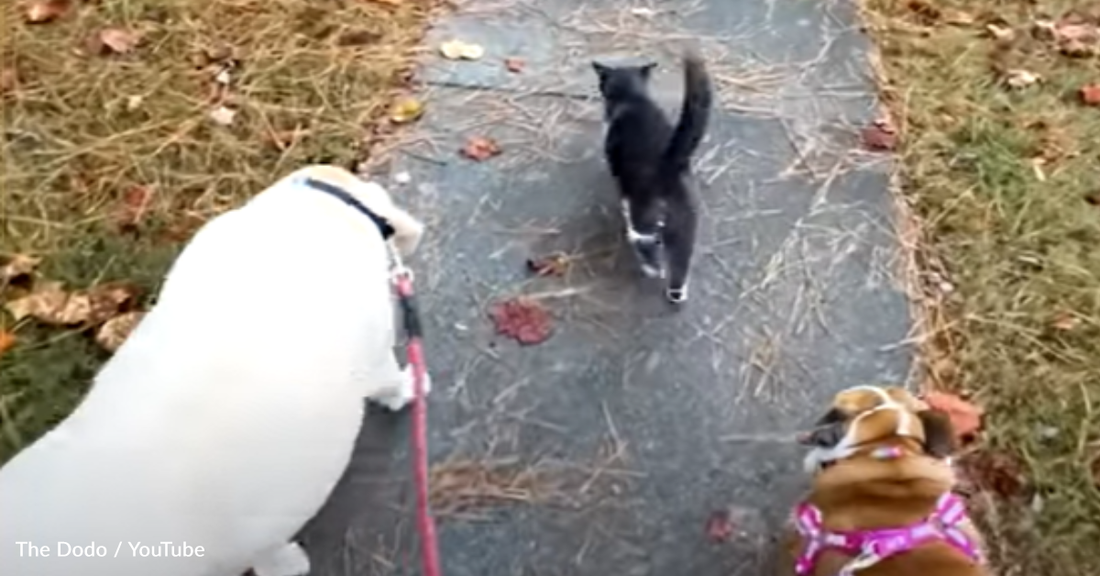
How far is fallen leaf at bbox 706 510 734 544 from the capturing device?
9.26ft

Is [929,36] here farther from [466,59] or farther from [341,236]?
[341,236]

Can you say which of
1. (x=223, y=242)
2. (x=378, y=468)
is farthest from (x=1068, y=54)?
(x=223, y=242)

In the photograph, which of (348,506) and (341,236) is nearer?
(341,236)

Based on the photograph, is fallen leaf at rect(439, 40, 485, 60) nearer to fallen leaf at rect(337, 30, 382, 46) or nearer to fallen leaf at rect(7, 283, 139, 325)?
fallen leaf at rect(337, 30, 382, 46)

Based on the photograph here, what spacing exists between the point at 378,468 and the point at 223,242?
26.6 inches

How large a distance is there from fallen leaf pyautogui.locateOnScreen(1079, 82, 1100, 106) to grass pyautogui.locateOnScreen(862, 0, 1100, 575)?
22 mm

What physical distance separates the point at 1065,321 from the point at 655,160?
1.03 metres

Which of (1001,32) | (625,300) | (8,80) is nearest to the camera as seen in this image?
(625,300)

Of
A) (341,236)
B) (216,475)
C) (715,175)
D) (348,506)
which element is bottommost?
Answer: (348,506)

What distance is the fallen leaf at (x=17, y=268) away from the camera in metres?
3.25

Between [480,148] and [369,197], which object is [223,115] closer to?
[480,148]

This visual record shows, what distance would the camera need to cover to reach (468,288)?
3.23m

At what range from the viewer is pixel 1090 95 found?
3709 millimetres

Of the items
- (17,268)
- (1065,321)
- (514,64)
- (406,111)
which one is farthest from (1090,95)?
(17,268)
